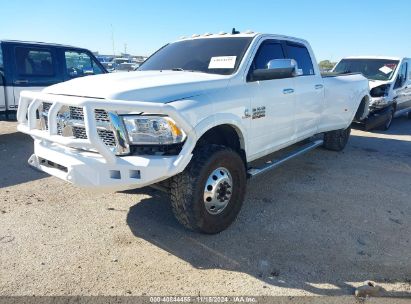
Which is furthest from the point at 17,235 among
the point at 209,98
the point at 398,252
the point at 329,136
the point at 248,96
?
the point at 329,136

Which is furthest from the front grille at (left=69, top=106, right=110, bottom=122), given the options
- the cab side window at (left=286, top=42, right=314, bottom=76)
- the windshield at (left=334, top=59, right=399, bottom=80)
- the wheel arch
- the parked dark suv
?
the windshield at (left=334, top=59, right=399, bottom=80)

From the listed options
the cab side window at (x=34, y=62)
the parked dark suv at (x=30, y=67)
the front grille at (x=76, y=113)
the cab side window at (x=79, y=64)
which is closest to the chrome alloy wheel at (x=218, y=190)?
the front grille at (x=76, y=113)

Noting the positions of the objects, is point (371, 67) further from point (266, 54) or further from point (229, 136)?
point (229, 136)

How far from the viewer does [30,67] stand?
8031mm

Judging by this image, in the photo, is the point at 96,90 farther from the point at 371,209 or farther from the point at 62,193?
the point at 371,209

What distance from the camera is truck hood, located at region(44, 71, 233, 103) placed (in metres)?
3.12

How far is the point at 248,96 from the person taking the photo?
3.95 metres

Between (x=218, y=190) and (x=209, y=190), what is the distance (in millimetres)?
120

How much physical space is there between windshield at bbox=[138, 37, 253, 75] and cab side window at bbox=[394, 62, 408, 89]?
7403 millimetres

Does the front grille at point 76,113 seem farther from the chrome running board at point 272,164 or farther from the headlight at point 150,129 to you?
the chrome running board at point 272,164

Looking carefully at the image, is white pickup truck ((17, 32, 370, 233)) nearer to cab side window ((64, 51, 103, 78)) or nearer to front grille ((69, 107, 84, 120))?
front grille ((69, 107, 84, 120))

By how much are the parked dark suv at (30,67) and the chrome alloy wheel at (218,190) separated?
19.6ft

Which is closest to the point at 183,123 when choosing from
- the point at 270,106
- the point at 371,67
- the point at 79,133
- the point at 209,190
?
the point at 209,190

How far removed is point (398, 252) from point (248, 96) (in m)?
2.10
